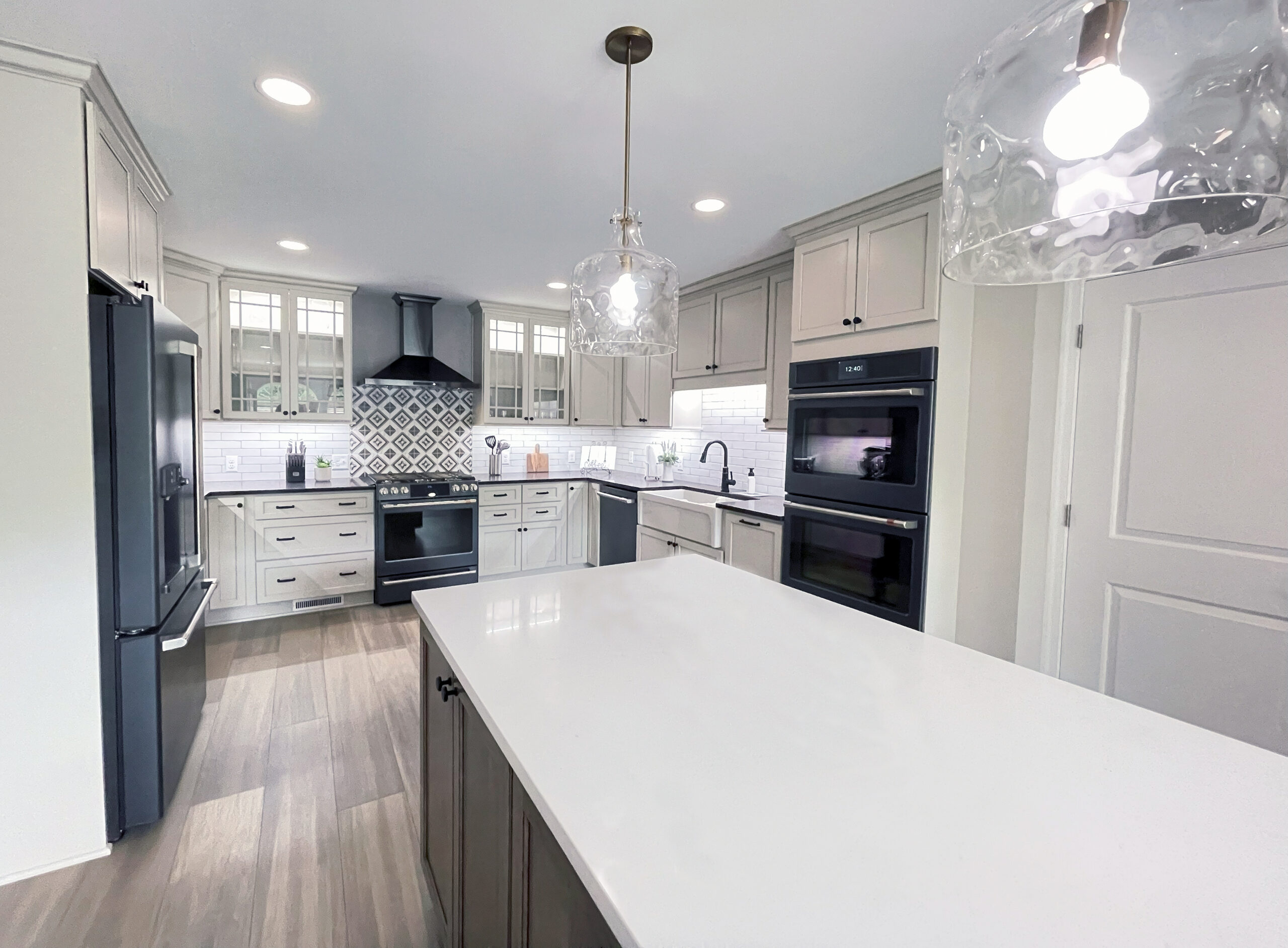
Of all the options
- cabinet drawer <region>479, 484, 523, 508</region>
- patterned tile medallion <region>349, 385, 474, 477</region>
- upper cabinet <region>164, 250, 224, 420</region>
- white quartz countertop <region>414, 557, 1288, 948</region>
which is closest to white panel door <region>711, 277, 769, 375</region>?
cabinet drawer <region>479, 484, 523, 508</region>

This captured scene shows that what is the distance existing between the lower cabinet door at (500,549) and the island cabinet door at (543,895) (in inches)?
149

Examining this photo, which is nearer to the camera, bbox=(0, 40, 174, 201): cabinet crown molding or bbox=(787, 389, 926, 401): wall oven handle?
bbox=(0, 40, 174, 201): cabinet crown molding

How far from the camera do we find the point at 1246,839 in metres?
0.69

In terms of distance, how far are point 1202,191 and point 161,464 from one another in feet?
8.17

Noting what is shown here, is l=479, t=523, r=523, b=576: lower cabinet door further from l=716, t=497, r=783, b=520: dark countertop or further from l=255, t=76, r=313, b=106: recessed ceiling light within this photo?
l=255, t=76, r=313, b=106: recessed ceiling light

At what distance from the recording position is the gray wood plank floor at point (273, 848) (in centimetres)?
156

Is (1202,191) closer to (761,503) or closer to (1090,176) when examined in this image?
(1090,176)

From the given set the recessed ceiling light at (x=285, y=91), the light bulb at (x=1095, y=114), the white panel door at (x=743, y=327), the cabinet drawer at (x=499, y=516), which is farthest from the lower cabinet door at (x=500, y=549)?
the light bulb at (x=1095, y=114)

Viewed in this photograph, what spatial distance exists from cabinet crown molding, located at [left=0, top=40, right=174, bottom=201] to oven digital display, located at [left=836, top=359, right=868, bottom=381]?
2.77 m

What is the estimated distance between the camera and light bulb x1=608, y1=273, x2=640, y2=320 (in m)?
1.46

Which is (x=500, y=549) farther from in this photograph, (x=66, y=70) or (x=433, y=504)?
(x=66, y=70)

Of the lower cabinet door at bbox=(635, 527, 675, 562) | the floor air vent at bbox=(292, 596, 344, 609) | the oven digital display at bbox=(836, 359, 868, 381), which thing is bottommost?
the floor air vent at bbox=(292, 596, 344, 609)

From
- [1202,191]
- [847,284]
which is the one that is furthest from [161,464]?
[847,284]

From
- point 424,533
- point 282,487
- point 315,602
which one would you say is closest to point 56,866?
point 315,602
